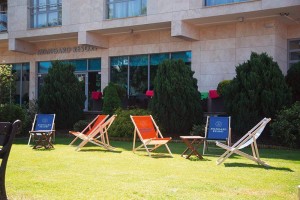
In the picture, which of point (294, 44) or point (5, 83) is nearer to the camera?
point (294, 44)

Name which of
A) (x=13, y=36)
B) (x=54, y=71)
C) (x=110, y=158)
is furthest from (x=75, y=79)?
(x=110, y=158)

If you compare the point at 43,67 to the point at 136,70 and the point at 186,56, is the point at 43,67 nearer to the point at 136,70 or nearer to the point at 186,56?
the point at 136,70

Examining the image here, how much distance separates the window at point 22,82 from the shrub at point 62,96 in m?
6.22

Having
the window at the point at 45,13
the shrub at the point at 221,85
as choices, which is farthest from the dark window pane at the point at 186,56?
the window at the point at 45,13

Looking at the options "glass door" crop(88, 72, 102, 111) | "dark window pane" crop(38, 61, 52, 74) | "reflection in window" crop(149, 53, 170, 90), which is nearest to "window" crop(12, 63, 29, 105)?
"dark window pane" crop(38, 61, 52, 74)

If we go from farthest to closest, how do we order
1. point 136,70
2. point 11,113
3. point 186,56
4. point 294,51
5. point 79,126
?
point 136,70
point 186,56
point 294,51
point 79,126
point 11,113

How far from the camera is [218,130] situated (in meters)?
10.8

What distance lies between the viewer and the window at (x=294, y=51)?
16438mm

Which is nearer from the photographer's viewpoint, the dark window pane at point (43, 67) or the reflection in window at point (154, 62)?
the reflection in window at point (154, 62)

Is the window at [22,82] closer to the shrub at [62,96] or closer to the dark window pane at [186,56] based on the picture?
the shrub at [62,96]

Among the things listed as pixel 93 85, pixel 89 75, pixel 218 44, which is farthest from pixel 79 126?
pixel 218 44

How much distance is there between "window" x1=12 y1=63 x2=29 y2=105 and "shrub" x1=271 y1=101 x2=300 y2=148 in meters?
15.3

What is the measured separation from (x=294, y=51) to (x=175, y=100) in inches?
230

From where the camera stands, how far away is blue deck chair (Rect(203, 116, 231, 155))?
34.8 feet
